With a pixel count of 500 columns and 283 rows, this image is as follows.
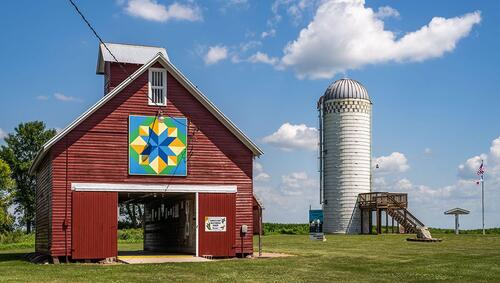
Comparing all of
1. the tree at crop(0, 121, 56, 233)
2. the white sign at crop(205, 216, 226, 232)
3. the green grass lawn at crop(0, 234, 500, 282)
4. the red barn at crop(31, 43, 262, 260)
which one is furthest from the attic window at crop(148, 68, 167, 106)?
the tree at crop(0, 121, 56, 233)

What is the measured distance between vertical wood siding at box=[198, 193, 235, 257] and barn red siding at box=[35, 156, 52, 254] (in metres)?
6.76

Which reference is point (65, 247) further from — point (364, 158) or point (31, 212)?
point (31, 212)

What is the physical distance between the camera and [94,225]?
3219 cm

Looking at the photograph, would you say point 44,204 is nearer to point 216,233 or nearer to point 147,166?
point 147,166

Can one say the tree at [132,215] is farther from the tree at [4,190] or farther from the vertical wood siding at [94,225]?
the vertical wood siding at [94,225]

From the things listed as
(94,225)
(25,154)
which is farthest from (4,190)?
(94,225)

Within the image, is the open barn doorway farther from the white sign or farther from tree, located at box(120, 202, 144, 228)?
tree, located at box(120, 202, 144, 228)

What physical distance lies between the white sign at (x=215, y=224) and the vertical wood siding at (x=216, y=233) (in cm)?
14

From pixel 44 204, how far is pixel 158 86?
7889mm

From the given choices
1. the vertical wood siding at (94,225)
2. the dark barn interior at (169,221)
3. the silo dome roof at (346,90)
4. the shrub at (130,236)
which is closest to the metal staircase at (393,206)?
the silo dome roof at (346,90)

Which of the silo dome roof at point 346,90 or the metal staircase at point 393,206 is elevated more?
the silo dome roof at point 346,90

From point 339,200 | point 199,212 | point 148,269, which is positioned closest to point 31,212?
point 339,200

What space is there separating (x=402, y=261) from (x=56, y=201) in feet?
48.5

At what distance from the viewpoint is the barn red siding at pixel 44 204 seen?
33.4 meters
